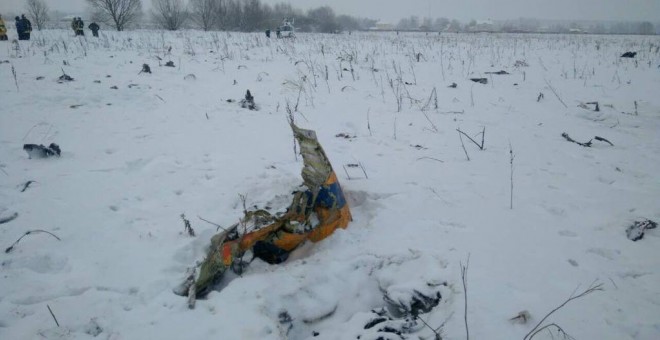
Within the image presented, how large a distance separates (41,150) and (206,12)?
119ft

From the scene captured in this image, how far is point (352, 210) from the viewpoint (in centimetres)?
278

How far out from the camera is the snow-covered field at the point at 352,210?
5.94 ft

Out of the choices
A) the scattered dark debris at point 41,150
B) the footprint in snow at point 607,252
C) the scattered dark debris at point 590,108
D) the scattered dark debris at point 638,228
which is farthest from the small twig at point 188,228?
the scattered dark debris at point 590,108

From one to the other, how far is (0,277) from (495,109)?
586cm

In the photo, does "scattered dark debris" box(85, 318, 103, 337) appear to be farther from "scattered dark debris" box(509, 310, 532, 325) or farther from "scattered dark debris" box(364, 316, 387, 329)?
"scattered dark debris" box(509, 310, 532, 325)

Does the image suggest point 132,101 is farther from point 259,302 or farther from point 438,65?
point 438,65

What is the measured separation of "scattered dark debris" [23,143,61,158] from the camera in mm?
3484

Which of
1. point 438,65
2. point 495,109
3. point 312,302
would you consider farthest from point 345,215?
point 438,65

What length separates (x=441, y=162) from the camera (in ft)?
11.8

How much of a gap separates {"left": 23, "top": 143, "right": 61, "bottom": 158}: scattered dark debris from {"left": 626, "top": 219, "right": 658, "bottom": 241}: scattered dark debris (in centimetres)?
503

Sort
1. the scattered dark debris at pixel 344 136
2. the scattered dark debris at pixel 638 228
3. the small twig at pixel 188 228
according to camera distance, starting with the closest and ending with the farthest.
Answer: the scattered dark debris at pixel 638 228, the small twig at pixel 188 228, the scattered dark debris at pixel 344 136

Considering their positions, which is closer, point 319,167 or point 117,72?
point 319,167

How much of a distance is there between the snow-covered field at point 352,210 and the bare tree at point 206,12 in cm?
3307

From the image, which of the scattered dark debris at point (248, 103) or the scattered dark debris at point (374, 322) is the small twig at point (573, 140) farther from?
the scattered dark debris at point (248, 103)
